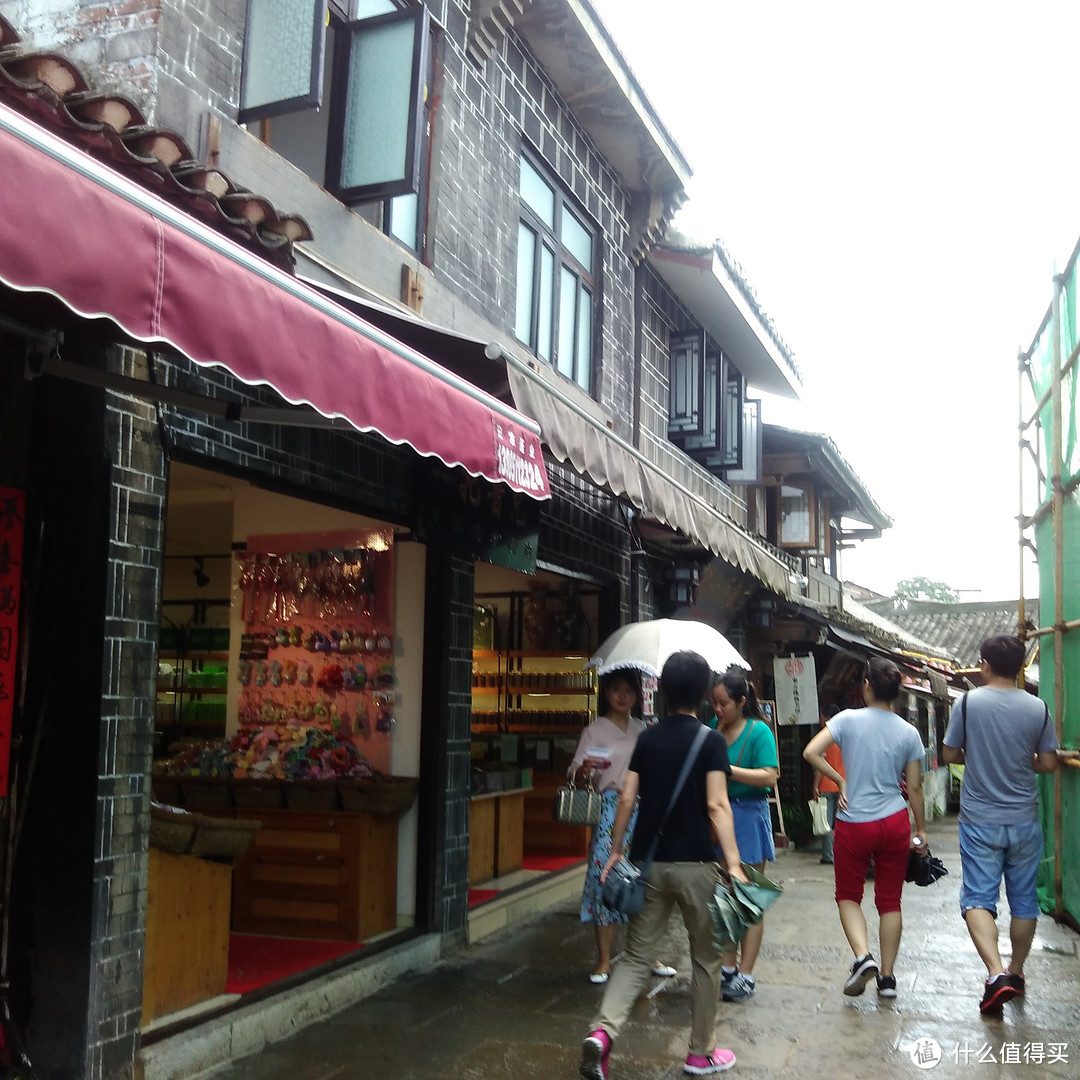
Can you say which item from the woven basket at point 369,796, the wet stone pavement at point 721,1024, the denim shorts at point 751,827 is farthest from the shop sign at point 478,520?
the wet stone pavement at point 721,1024

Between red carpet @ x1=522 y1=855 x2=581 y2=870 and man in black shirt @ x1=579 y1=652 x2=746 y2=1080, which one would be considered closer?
man in black shirt @ x1=579 y1=652 x2=746 y2=1080

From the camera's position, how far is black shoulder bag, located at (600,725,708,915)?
193 inches

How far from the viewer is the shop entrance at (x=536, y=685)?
1117cm

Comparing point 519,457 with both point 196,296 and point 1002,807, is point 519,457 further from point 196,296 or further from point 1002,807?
point 1002,807

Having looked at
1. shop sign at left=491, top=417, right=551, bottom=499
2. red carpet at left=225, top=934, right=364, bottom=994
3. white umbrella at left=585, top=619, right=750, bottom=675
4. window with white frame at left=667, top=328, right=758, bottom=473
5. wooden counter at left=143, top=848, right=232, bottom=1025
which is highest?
window with white frame at left=667, top=328, right=758, bottom=473

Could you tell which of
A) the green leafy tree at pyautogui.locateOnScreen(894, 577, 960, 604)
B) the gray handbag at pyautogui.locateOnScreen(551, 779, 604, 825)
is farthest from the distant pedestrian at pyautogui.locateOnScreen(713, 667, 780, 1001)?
the green leafy tree at pyautogui.locateOnScreen(894, 577, 960, 604)

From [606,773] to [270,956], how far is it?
2.29m

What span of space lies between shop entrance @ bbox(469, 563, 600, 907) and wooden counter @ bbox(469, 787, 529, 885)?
65 cm

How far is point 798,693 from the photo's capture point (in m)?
14.4

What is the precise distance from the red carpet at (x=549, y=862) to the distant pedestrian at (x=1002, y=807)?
4.81 m

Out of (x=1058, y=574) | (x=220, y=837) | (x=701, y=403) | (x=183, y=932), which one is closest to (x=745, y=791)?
(x=220, y=837)

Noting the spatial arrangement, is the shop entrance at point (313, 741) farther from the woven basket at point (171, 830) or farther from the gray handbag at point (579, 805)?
the woven basket at point (171, 830)

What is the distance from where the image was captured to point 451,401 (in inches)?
180

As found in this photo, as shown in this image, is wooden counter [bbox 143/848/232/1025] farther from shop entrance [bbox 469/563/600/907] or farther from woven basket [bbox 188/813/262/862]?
shop entrance [bbox 469/563/600/907]
